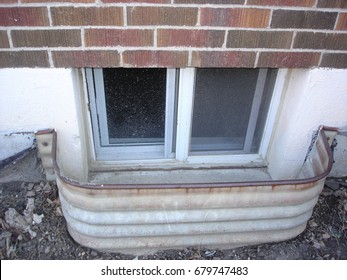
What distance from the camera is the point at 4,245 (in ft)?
6.82

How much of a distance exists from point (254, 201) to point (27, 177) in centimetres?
144

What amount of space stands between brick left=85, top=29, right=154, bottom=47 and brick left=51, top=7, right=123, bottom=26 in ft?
0.14

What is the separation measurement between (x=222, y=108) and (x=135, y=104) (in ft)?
1.82

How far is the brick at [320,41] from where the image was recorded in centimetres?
183

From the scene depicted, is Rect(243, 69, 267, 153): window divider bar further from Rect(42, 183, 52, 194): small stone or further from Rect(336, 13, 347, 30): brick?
Rect(42, 183, 52, 194): small stone

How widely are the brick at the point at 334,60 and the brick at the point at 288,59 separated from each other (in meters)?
0.04

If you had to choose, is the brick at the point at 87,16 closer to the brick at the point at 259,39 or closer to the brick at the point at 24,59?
the brick at the point at 24,59

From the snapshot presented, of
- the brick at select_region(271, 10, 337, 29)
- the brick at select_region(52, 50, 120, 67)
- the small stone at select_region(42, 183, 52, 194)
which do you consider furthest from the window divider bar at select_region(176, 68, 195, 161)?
the small stone at select_region(42, 183, 52, 194)

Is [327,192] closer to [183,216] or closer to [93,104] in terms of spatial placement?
[183,216]

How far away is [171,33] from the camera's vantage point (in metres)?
1.76

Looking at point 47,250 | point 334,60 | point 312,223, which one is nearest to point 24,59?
point 47,250

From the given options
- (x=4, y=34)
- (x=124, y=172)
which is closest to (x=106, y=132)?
(x=124, y=172)

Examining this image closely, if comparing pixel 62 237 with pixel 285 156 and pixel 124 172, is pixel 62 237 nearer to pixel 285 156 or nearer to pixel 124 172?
pixel 124 172

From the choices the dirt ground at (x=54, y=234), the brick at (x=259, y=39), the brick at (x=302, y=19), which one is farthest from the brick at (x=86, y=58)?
the brick at (x=302, y=19)
